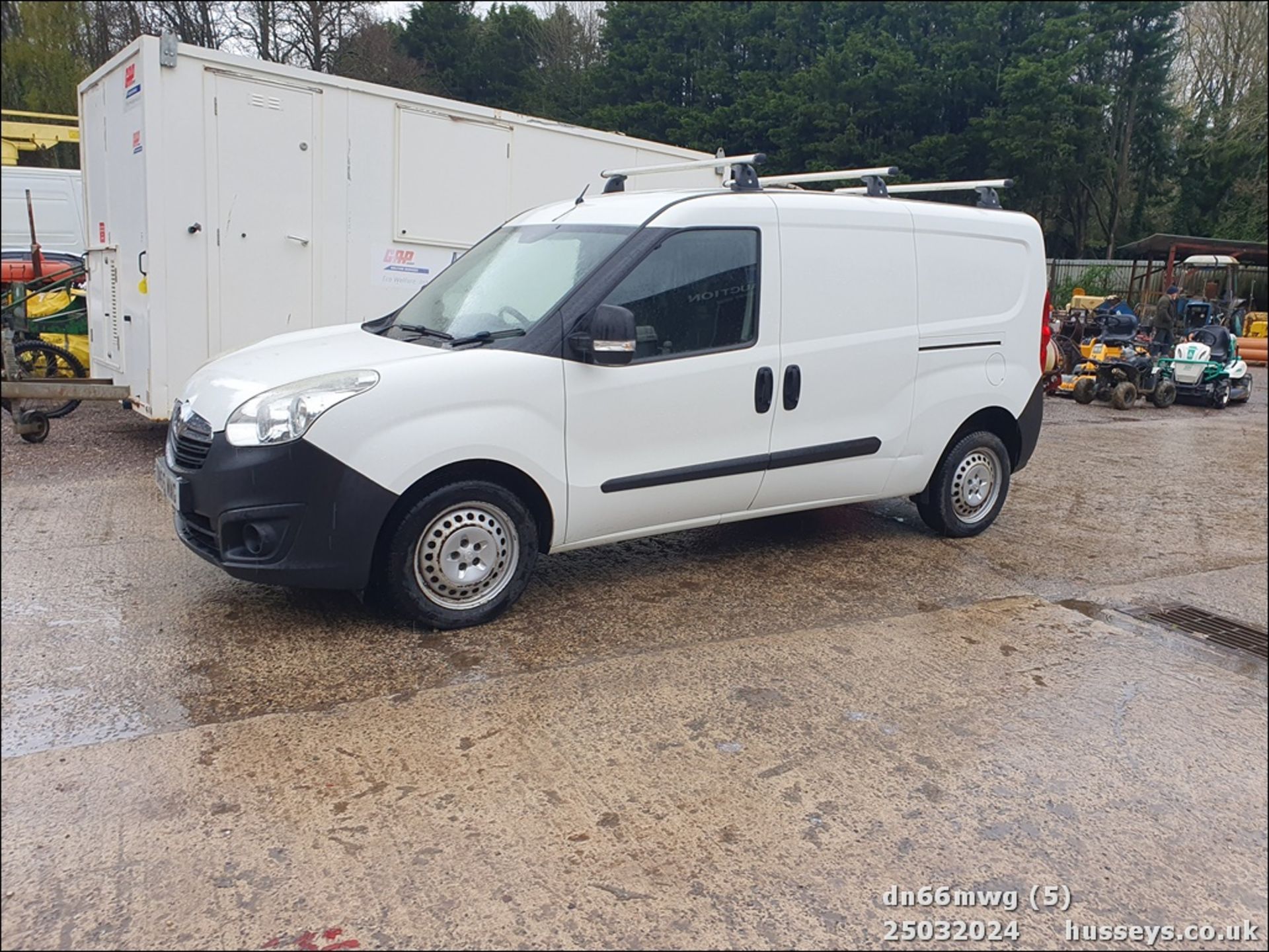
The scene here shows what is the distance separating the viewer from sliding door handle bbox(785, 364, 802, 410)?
541 centimetres

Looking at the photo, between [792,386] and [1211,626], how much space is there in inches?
93.8

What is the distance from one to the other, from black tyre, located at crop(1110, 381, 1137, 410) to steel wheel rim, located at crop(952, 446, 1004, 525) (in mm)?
9387

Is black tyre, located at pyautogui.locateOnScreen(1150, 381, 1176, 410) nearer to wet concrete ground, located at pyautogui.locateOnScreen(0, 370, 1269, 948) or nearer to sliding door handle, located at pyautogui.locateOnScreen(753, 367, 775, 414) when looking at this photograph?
wet concrete ground, located at pyautogui.locateOnScreen(0, 370, 1269, 948)

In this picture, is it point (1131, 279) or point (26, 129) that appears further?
point (1131, 279)

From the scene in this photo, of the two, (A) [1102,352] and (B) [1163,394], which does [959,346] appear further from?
(B) [1163,394]

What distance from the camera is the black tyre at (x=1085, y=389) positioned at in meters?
15.3

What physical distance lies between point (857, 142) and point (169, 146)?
99.9ft

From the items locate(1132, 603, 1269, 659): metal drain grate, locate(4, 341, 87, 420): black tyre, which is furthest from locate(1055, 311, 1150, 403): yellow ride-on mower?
locate(4, 341, 87, 420): black tyre

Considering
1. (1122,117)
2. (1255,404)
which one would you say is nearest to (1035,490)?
(1255,404)

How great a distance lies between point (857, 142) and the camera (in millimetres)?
34625

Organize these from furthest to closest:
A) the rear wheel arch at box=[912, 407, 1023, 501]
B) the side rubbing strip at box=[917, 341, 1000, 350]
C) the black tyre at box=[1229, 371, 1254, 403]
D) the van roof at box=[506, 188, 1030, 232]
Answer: the black tyre at box=[1229, 371, 1254, 403]
the rear wheel arch at box=[912, 407, 1023, 501]
the side rubbing strip at box=[917, 341, 1000, 350]
the van roof at box=[506, 188, 1030, 232]

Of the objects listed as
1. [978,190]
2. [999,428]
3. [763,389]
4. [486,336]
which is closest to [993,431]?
[999,428]

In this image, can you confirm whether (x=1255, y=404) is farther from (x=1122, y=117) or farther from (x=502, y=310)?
(x=1122, y=117)

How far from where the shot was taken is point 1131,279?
2978 centimetres
